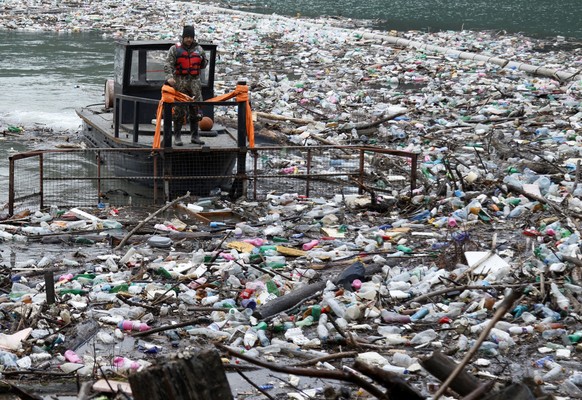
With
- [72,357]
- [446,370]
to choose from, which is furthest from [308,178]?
[446,370]

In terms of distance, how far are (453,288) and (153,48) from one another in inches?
271

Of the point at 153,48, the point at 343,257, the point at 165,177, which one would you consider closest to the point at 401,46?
the point at 153,48

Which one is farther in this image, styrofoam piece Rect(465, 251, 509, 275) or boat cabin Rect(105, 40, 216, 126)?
boat cabin Rect(105, 40, 216, 126)

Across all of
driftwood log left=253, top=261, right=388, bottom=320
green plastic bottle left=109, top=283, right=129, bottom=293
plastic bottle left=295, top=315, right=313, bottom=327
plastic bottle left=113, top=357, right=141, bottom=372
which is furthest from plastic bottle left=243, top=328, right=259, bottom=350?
green plastic bottle left=109, top=283, right=129, bottom=293

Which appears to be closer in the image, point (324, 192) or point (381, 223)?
point (381, 223)

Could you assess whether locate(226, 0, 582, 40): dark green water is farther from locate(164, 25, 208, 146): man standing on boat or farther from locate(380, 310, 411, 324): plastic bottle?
locate(380, 310, 411, 324): plastic bottle

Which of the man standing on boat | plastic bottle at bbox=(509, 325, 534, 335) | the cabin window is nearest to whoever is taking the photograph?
plastic bottle at bbox=(509, 325, 534, 335)

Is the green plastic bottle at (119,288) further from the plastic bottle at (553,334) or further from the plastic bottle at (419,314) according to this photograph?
the plastic bottle at (553,334)

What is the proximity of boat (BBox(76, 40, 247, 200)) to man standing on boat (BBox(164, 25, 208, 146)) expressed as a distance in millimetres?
257

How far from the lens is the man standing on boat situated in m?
11.6

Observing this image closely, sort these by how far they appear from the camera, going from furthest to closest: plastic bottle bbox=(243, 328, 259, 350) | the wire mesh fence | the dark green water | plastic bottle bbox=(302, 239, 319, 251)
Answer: the dark green water < the wire mesh fence < plastic bottle bbox=(302, 239, 319, 251) < plastic bottle bbox=(243, 328, 259, 350)

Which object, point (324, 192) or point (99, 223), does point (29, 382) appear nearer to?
point (99, 223)

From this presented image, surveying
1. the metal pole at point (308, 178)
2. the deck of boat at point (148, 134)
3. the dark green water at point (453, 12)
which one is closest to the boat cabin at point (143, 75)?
the deck of boat at point (148, 134)

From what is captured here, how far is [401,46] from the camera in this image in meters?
27.9
